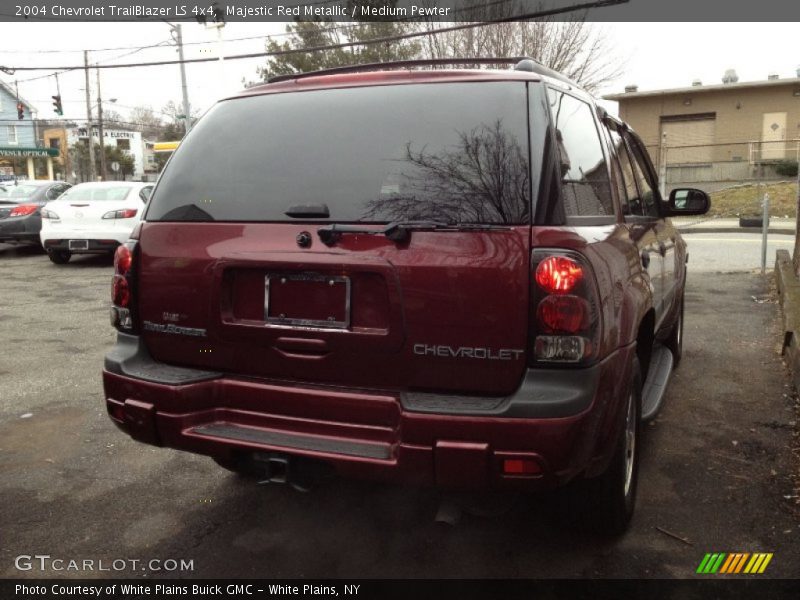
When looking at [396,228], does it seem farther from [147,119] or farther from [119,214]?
[147,119]

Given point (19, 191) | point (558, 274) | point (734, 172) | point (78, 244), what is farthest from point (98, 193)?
point (734, 172)

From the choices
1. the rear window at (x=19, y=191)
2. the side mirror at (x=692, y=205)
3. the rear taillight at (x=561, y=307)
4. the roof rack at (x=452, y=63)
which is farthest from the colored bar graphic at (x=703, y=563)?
the rear window at (x=19, y=191)

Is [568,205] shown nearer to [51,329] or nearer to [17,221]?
[51,329]

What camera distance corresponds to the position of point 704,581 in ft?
8.77

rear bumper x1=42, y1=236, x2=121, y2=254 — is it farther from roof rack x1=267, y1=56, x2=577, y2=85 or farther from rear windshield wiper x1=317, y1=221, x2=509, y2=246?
rear windshield wiper x1=317, y1=221, x2=509, y2=246

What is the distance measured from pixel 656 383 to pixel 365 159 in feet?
7.62

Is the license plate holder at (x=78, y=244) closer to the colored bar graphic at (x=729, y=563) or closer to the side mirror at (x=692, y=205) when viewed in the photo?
the side mirror at (x=692, y=205)

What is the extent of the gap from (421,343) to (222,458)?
890 millimetres

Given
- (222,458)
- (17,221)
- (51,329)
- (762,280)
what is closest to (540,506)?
(222,458)

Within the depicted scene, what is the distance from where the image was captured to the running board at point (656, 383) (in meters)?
3.45

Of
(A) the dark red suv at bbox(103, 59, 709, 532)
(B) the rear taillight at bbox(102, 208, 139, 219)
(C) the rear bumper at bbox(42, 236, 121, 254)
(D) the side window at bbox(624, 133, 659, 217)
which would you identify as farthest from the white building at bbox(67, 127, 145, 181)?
(A) the dark red suv at bbox(103, 59, 709, 532)

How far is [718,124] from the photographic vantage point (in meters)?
33.6

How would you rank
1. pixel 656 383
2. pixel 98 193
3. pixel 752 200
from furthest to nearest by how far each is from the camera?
pixel 752 200 < pixel 98 193 < pixel 656 383

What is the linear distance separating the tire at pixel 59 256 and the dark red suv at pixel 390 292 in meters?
10.9
